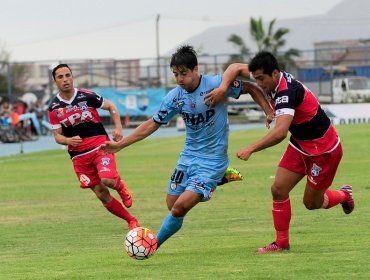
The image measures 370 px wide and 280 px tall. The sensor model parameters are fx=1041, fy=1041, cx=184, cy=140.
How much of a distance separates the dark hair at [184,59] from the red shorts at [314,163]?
1.56 meters

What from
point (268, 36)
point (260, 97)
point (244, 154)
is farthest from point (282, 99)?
point (268, 36)

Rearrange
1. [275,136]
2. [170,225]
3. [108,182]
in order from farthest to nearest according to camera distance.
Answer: [108,182], [170,225], [275,136]

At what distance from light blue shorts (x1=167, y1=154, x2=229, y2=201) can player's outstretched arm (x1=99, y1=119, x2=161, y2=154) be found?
0.46 meters

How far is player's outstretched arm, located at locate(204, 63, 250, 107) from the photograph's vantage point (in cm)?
1075

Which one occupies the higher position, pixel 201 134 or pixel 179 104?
pixel 179 104

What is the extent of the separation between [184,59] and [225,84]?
53 cm

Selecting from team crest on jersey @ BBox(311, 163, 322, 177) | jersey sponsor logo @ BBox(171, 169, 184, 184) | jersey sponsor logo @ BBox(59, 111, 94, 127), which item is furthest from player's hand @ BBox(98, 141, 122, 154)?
jersey sponsor logo @ BBox(59, 111, 94, 127)

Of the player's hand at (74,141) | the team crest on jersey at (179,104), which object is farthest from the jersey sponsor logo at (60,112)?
the team crest on jersey at (179,104)

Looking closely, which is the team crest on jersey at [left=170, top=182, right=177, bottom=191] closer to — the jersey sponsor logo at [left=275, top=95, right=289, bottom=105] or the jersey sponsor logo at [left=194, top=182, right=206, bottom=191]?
the jersey sponsor logo at [left=194, top=182, right=206, bottom=191]

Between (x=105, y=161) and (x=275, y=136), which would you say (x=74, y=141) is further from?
(x=275, y=136)

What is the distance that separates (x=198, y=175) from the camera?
11.0m

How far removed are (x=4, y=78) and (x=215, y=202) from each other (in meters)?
46.6

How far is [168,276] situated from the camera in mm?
9508

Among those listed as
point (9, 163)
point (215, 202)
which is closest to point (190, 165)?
point (215, 202)
